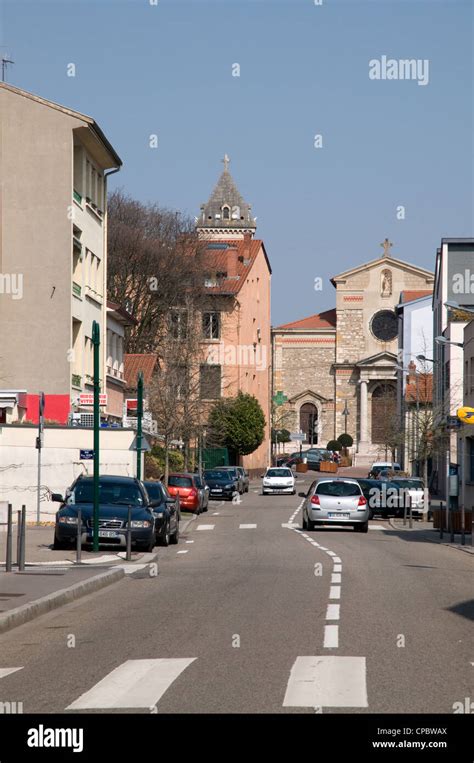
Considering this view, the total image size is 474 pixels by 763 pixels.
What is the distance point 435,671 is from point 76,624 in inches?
188

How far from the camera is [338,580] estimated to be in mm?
18422

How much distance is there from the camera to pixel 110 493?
25.5 meters

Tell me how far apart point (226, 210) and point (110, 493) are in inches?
4444

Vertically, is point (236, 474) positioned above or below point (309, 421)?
below

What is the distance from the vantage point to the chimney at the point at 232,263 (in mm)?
87000

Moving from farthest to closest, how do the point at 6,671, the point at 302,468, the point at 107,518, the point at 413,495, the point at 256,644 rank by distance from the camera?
the point at 302,468 < the point at 413,495 < the point at 107,518 < the point at 256,644 < the point at 6,671

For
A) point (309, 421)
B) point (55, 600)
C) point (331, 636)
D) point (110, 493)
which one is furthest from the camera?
point (309, 421)

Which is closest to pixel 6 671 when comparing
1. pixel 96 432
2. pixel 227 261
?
pixel 96 432

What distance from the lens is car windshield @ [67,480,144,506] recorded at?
83.1ft

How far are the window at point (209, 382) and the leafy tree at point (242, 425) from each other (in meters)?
2.68

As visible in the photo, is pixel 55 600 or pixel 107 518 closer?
pixel 55 600

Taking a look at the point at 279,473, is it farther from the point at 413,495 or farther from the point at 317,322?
the point at 317,322

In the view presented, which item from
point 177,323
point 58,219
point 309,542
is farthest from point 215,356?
point 309,542
